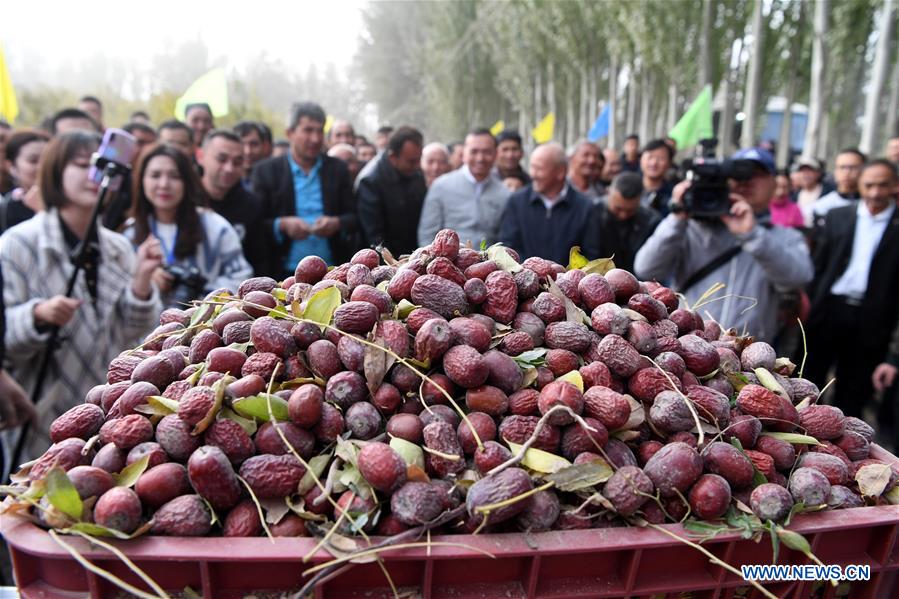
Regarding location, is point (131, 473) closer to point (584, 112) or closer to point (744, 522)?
point (744, 522)

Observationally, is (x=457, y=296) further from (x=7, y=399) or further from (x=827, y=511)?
(x=7, y=399)

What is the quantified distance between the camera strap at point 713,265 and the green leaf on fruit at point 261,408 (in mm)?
3281

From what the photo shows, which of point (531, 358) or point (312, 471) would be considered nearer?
A: point (312, 471)

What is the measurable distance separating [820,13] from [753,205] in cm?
1274

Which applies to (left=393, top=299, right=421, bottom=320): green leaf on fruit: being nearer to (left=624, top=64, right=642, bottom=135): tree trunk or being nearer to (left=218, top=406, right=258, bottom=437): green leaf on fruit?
(left=218, top=406, right=258, bottom=437): green leaf on fruit

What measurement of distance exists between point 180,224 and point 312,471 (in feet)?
10.1

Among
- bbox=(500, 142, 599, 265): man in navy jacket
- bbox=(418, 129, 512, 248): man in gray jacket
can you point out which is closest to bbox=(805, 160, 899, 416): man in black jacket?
bbox=(500, 142, 599, 265): man in navy jacket

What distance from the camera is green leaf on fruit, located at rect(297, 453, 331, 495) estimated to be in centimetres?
133

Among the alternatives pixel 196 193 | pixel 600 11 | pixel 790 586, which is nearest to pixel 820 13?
pixel 600 11

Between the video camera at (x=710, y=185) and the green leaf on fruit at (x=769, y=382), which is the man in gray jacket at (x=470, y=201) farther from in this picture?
the green leaf on fruit at (x=769, y=382)

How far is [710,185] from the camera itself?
367 centimetres

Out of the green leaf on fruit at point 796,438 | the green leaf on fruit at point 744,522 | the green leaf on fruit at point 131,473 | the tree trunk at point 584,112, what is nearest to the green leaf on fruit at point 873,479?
the green leaf on fruit at point 796,438

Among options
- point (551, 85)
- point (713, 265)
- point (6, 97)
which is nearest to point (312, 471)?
point (713, 265)

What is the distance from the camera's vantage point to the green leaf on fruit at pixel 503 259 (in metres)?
1.97
